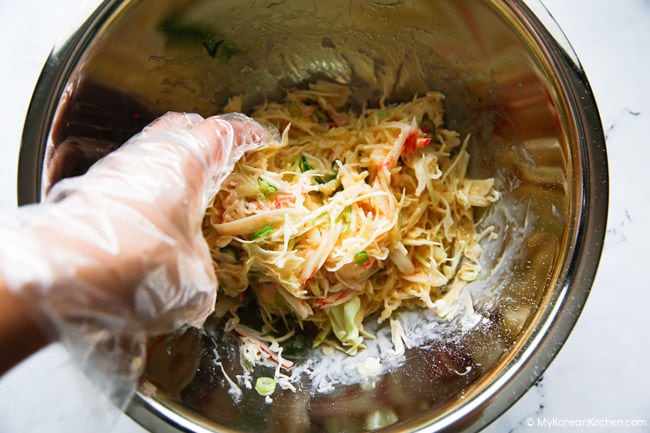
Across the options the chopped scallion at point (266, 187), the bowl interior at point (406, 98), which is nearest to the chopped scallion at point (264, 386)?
the bowl interior at point (406, 98)

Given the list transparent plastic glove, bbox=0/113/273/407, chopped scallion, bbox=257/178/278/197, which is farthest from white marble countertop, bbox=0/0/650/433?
chopped scallion, bbox=257/178/278/197

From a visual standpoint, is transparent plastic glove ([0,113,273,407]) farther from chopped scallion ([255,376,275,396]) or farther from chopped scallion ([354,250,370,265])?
chopped scallion ([354,250,370,265])

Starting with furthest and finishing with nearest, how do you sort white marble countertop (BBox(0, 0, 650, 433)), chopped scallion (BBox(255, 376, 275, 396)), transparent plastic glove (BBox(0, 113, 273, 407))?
1. white marble countertop (BBox(0, 0, 650, 433))
2. chopped scallion (BBox(255, 376, 275, 396))
3. transparent plastic glove (BBox(0, 113, 273, 407))

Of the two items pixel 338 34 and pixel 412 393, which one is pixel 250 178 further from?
pixel 412 393

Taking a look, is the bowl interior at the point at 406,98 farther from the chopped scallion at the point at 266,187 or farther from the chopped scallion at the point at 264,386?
the chopped scallion at the point at 266,187

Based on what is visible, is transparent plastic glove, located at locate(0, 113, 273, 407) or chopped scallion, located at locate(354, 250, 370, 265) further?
chopped scallion, located at locate(354, 250, 370, 265)

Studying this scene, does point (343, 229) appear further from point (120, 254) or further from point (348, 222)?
point (120, 254)

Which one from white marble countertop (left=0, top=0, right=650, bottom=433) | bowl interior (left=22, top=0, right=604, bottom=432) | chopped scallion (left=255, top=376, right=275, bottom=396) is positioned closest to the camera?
bowl interior (left=22, top=0, right=604, bottom=432)

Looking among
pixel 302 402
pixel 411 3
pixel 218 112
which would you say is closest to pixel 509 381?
pixel 302 402
